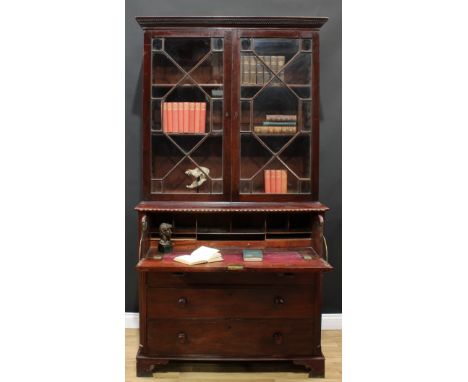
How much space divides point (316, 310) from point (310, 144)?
41.4 inches

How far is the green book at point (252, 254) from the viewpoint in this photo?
2.48m

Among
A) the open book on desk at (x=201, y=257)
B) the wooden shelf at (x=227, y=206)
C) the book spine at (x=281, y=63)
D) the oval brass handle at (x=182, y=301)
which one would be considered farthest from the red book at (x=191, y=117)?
the oval brass handle at (x=182, y=301)

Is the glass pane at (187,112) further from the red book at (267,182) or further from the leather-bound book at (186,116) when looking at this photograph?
the red book at (267,182)

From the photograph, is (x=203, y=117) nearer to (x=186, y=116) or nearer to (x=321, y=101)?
(x=186, y=116)

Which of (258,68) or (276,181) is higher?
(258,68)

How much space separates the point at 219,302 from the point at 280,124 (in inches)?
47.6

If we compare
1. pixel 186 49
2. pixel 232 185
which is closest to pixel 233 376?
pixel 232 185

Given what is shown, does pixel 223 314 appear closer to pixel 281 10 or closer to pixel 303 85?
pixel 303 85

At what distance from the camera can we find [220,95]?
2.70 metres

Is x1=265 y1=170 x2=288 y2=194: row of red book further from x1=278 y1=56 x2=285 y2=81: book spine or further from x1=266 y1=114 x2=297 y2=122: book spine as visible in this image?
x1=278 y1=56 x2=285 y2=81: book spine

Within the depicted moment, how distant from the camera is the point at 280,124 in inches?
108

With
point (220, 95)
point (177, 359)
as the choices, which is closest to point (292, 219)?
point (220, 95)

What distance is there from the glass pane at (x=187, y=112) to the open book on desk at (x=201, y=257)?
413mm

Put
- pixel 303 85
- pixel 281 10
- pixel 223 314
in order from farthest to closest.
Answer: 1. pixel 281 10
2. pixel 303 85
3. pixel 223 314
